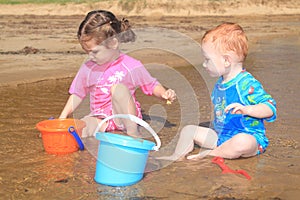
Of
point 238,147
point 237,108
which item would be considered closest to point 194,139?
point 238,147

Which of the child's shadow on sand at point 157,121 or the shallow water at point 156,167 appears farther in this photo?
the child's shadow on sand at point 157,121

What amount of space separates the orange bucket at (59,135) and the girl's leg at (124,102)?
0.40m

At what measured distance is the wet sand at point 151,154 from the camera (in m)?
3.09

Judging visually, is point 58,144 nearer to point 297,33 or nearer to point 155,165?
point 155,165

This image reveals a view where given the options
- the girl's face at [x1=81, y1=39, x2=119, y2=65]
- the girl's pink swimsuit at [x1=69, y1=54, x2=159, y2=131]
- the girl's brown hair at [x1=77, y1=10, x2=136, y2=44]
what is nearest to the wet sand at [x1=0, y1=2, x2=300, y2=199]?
the girl's pink swimsuit at [x1=69, y1=54, x2=159, y2=131]

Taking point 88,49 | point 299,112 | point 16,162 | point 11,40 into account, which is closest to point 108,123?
point 88,49

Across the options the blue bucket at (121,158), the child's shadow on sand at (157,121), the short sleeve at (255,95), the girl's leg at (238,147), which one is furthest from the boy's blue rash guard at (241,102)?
the child's shadow on sand at (157,121)

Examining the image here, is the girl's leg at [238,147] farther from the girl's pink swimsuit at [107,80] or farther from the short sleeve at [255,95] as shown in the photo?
the girl's pink swimsuit at [107,80]

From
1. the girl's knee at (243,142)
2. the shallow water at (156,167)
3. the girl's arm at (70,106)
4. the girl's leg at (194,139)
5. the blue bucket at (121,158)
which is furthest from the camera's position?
the girl's arm at (70,106)

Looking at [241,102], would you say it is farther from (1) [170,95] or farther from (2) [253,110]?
(1) [170,95]

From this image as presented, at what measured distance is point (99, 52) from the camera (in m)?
4.04

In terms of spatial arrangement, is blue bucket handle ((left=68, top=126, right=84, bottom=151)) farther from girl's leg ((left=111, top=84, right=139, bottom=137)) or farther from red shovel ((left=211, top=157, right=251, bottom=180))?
red shovel ((left=211, top=157, right=251, bottom=180))

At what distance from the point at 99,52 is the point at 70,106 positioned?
481mm

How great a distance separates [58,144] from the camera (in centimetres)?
369
